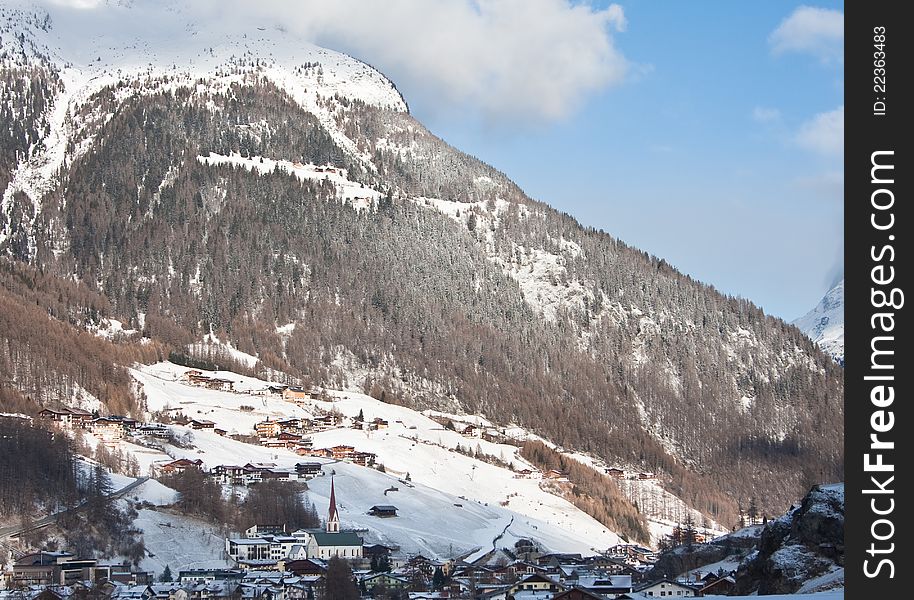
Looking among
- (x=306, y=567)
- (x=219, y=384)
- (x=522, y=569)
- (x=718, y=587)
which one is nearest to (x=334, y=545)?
(x=306, y=567)

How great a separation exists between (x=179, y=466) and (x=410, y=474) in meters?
33.6

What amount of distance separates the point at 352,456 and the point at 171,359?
166 feet

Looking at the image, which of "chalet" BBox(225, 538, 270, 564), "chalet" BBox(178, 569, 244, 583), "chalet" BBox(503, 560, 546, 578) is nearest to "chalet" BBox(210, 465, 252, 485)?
"chalet" BBox(225, 538, 270, 564)

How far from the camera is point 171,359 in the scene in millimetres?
199375

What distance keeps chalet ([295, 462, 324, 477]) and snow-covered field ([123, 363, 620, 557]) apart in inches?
64.8

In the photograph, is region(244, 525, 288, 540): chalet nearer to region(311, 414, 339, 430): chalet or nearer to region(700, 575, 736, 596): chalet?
region(700, 575, 736, 596): chalet

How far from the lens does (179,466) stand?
13425 centimetres

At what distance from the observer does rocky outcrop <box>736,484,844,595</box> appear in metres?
59.5

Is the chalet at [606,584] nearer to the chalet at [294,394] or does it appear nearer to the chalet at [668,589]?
the chalet at [668,589]

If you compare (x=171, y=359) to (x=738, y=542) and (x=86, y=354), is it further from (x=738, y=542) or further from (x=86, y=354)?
(x=738, y=542)

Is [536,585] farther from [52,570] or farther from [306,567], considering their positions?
[52,570]

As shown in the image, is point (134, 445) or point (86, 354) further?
point (86, 354)
